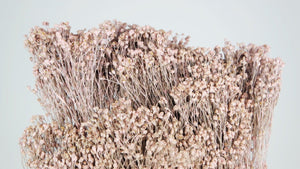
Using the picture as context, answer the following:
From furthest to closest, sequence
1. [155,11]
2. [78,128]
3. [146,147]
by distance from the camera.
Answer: [155,11]
[78,128]
[146,147]

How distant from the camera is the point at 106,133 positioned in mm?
1370

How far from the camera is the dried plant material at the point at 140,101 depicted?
138 cm

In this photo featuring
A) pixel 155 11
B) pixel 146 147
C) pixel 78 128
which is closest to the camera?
pixel 146 147

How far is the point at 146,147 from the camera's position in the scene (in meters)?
1.36

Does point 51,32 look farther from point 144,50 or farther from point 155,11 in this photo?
point 155,11

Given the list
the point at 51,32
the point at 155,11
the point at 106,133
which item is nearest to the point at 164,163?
the point at 106,133

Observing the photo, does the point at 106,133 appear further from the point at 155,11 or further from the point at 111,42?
the point at 155,11

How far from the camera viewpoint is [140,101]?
58.7 inches

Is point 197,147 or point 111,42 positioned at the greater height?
point 111,42

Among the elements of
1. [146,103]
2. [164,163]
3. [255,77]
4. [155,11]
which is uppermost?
[155,11]

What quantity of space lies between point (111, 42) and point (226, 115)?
64cm

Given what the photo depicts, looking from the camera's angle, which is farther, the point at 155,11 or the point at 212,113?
the point at 155,11

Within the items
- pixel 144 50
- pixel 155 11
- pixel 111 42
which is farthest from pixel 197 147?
pixel 155 11

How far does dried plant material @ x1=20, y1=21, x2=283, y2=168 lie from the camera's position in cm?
138
